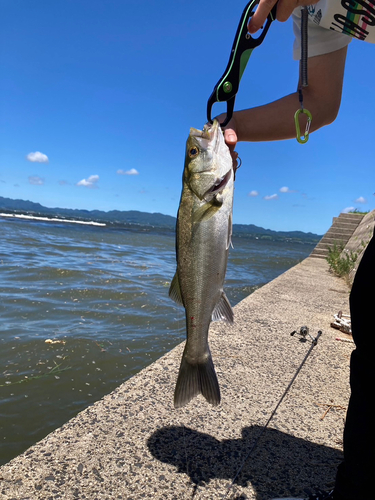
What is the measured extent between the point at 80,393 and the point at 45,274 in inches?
202

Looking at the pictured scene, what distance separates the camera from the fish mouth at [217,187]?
1.61 m

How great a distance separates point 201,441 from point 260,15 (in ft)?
7.49

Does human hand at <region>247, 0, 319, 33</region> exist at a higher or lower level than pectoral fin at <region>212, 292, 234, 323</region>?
higher

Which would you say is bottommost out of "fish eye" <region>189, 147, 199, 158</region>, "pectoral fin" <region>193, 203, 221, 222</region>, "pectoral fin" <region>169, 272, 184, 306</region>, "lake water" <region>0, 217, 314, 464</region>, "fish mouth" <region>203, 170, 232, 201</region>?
"lake water" <region>0, 217, 314, 464</region>

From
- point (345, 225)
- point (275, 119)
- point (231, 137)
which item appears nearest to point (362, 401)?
point (231, 137)

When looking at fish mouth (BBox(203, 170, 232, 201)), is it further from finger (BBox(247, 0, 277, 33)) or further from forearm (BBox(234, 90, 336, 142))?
finger (BBox(247, 0, 277, 33))

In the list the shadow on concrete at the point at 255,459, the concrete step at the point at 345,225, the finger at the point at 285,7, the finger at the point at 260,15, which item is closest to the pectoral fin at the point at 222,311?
the shadow on concrete at the point at 255,459

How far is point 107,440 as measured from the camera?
2.02 metres

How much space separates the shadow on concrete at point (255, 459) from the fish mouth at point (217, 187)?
1.44 meters

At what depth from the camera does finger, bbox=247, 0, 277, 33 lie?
1.62 meters

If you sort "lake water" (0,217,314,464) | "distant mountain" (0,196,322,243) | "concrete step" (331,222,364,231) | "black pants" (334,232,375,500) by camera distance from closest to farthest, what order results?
"black pants" (334,232,375,500) < "lake water" (0,217,314,464) < "concrete step" (331,222,364,231) < "distant mountain" (0,196,322,243)

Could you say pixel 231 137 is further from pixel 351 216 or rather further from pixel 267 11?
pixel 351 216

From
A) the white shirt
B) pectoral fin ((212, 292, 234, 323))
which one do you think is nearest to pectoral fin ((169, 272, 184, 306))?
pectoral fin ((212, 292, 234, 323))

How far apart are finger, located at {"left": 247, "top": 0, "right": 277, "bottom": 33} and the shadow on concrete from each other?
222cm
